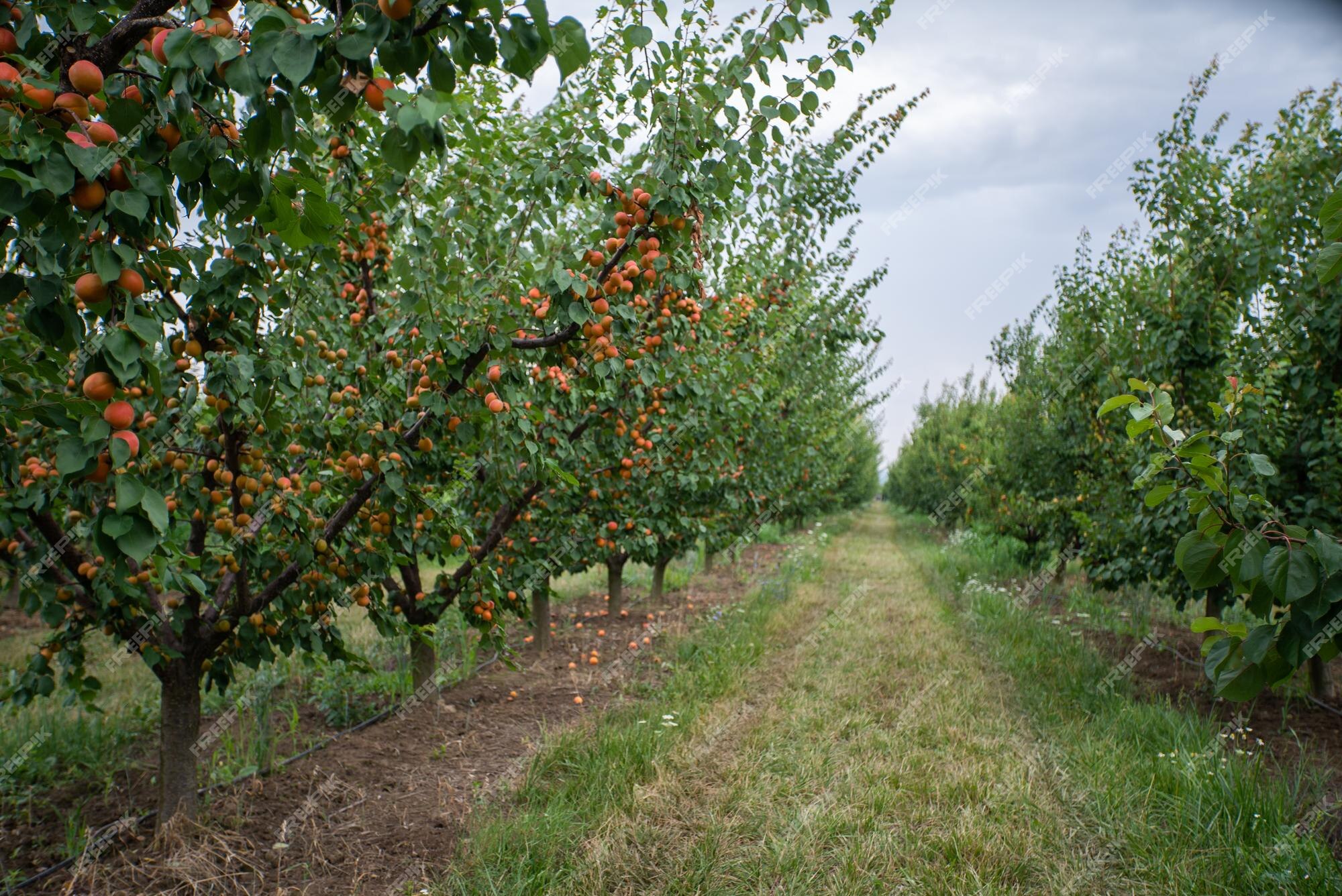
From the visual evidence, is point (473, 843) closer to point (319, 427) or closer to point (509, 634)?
point (319, 427)

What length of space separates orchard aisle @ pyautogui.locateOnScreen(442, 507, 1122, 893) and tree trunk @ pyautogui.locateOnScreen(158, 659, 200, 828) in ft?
3.84

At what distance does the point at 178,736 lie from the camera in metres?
2.97

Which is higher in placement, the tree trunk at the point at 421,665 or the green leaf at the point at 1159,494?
the green leaf at the point at 1159,494

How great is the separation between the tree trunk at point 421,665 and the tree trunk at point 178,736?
196cm

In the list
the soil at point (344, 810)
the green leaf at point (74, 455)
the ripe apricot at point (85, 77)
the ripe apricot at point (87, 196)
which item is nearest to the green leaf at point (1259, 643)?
the green leaf at point (74, 455)

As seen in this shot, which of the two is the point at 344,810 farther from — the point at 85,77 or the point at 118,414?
the point at 85,77

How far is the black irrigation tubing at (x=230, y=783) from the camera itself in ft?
8.78

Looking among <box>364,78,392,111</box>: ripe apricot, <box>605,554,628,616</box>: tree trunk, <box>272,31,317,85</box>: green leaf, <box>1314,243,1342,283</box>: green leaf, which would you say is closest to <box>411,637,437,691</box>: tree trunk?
<box>605,554,628,616</box>: tree trunk

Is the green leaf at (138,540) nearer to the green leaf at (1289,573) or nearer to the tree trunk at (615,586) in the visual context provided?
the green leaf at (1289,573)

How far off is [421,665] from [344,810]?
1773 millimetres

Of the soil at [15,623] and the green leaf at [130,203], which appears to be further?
the soil at [15,623]

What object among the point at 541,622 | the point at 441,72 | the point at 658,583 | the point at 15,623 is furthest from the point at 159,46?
the point at 15,623

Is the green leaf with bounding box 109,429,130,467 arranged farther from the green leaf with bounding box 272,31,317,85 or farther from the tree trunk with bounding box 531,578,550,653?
the tree trunk with bounding box 531,578,550,653

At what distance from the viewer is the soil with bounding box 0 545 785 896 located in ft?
8.73
